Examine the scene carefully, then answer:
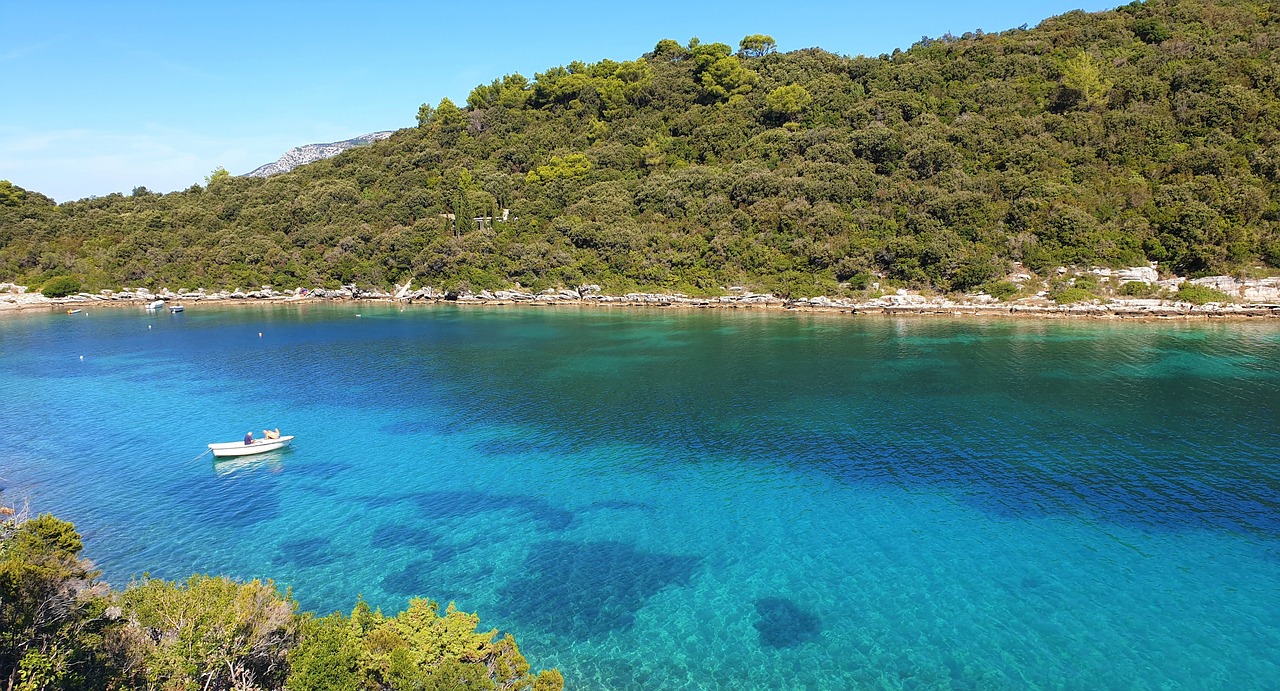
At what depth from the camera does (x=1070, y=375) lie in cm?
4484

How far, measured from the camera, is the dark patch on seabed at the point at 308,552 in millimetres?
23062

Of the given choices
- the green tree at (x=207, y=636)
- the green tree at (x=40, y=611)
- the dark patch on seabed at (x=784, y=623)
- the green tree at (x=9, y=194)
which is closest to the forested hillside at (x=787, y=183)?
the green tree at (x=9, y=194)

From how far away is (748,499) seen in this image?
27484 mm

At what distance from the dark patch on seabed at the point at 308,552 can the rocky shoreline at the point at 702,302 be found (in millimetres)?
67066

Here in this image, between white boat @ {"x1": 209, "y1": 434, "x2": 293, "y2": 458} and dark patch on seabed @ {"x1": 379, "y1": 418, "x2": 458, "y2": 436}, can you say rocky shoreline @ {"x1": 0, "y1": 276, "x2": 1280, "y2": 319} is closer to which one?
dark patch on seabed @ {"x1": 379, "y1": 418, "x2": 458, "y2": 436}

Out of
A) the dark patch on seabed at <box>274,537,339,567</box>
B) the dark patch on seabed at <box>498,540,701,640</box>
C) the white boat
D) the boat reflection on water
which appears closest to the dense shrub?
the white boat

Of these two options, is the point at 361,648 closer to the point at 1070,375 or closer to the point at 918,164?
the point at 1070,375

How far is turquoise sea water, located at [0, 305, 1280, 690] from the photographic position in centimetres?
1812

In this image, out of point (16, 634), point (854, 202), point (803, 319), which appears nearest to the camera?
point (16, 634)

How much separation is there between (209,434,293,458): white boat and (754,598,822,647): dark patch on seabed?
93.3 ft

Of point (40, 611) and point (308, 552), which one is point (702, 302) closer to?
point (308, 552)

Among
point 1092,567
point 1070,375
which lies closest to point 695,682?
point 1092,567

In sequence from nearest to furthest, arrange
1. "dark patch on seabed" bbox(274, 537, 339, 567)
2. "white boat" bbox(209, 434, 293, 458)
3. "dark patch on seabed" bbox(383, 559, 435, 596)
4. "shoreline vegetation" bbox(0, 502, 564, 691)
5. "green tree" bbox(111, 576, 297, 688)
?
"shoreline vegetation" bbox(0, 502, 564, 691) → "green tree" bbox(111, 576, 297, 688) → "dark patch on seabed" bbox(383, 559, 435, 596) → "dark patch on seabed" bbox(274, 537, 339, 567) → "white boat" bbox(209, 434, 293, 458)

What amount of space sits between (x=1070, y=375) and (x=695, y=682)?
41710 mm
